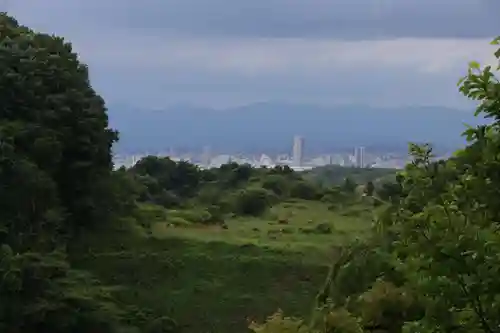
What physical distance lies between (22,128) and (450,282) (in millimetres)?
21029

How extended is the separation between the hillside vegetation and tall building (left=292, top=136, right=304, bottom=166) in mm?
57073

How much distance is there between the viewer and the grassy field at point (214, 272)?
24219 mm

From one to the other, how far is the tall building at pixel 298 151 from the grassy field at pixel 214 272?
214 feet

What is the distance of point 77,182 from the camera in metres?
27.7

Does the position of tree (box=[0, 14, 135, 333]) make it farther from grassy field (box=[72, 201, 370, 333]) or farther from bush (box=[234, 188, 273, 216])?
bush (box=[234, 188, 273, 216])

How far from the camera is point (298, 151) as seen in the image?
3861 inches

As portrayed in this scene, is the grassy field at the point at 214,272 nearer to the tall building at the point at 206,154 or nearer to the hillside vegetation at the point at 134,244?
the hillside vegetation at the point at 134,244

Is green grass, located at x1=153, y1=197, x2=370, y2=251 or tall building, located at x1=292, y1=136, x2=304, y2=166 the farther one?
tall building, located at x1=292, y1=136, x2=304, y2=166

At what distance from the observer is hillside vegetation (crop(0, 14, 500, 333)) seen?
51.3ft

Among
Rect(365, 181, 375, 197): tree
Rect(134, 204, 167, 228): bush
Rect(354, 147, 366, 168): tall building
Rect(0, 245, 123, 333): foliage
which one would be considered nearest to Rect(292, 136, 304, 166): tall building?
Rect(354, 147, 366, 168): tall building

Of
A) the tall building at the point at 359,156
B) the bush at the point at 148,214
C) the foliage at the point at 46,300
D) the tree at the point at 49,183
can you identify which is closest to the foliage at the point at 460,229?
the foliage at the point at 46,300

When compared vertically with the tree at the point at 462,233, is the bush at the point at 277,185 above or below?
above

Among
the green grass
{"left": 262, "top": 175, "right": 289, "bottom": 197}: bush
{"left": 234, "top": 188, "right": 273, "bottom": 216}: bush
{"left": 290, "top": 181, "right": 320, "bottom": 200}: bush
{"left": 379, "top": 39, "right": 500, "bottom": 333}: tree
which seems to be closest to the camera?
{"left": 379, "top": 39, "right": 500, "bottom": 333}: tree

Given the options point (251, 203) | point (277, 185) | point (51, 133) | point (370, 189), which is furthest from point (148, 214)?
point (370, 189)
